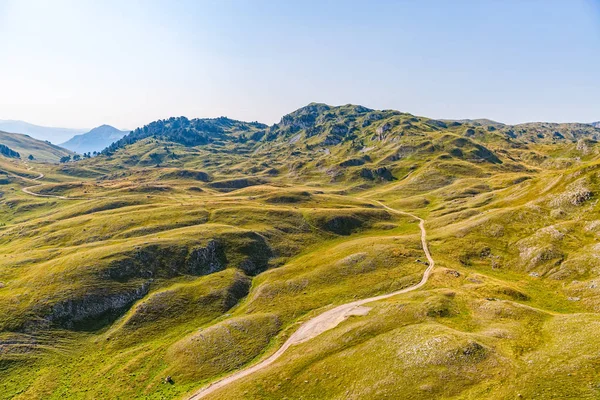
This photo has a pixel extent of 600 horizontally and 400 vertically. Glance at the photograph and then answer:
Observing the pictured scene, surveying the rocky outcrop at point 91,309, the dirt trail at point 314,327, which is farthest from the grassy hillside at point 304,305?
the dirt trail at point 314,327

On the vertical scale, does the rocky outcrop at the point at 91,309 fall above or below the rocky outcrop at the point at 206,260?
below

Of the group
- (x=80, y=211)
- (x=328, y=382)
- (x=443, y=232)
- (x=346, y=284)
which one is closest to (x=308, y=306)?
(x=346, y=284)

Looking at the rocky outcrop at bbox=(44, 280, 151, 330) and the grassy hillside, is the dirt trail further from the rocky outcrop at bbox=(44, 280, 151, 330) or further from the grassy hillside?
the rocky outcrop at bbox=(44, 280, 151, 330)

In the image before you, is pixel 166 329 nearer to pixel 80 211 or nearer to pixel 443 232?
pixel 443 232

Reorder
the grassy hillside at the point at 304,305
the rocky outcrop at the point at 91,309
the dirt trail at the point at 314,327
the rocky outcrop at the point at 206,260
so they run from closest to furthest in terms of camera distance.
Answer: the grassy hillside at the point at 304,305 < the dirt trail at the point at 314,327 < the rocky outcrop at the point at 91,309 < the rocky outcrop at the point at 206,260

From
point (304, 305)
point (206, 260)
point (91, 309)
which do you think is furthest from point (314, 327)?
point (91, 309)

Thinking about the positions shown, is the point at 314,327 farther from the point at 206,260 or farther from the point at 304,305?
the point at 206,260

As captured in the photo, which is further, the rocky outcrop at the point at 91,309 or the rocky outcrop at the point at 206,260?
the rocky outcrop at the point at 206,260

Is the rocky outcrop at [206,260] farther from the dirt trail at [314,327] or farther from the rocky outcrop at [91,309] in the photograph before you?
the dirt trail at [314,327]

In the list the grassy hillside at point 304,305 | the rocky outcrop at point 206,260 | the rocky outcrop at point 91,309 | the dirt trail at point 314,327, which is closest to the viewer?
the grassy hillside at point 304,305

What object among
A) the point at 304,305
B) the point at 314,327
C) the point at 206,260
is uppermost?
the point at 206,260

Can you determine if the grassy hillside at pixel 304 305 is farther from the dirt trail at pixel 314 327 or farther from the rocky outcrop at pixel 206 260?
the dirt trail at pixel 314 327
